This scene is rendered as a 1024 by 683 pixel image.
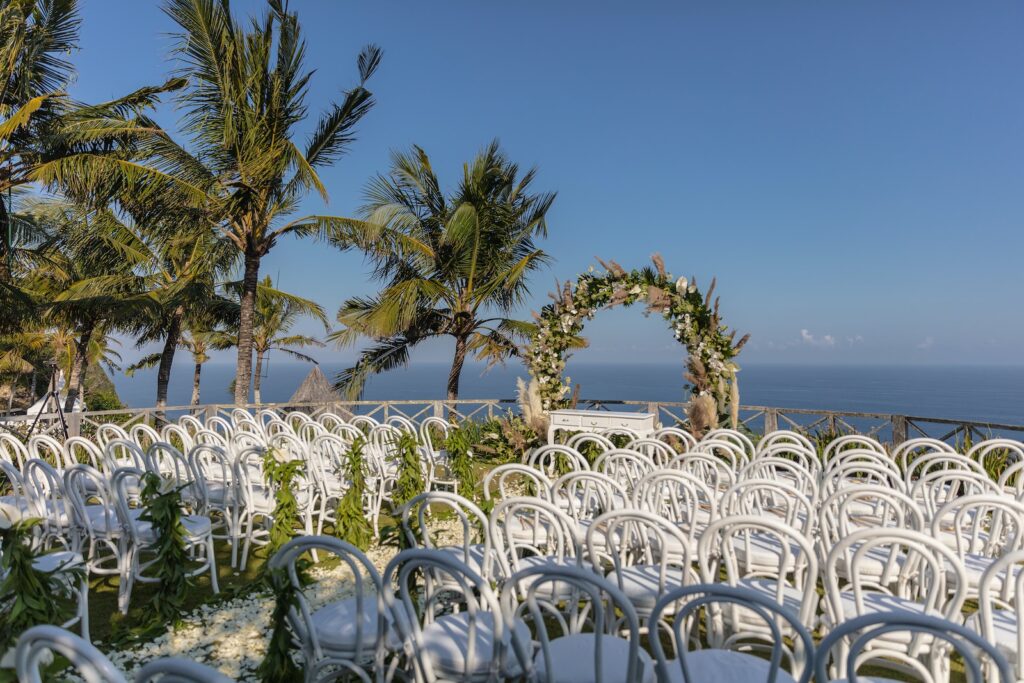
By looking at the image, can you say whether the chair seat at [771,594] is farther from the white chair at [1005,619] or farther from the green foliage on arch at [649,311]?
the green foliage on arch at [649,311]

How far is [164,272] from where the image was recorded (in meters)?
16.2

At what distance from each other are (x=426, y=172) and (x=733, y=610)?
41.5 feet

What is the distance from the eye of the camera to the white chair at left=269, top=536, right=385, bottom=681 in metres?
2.12

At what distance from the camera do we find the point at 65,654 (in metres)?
1.28

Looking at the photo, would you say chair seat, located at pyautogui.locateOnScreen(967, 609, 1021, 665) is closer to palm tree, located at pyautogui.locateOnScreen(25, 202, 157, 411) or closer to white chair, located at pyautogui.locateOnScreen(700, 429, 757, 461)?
white chair, located at pyautogui.locateOnScreen(700, 429, 757, 461)

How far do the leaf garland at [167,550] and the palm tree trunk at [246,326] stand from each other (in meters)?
7.59

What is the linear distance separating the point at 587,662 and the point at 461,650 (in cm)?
50

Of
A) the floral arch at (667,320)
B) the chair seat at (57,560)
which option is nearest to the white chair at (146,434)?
the chair seat at (57,560)

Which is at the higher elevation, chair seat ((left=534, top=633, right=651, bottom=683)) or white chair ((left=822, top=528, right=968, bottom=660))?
white chair ((left=822, top=528, right=968, bottom=660))

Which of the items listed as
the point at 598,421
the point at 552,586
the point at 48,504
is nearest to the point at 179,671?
the point at 552,586

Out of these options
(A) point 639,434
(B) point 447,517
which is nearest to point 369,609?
(B) point 447,517

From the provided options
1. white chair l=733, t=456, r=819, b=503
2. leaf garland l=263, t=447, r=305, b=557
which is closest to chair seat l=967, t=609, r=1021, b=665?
white chair l=733, t=456, r=819, b=503

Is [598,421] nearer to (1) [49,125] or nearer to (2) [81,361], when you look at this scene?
(1) [49,125]

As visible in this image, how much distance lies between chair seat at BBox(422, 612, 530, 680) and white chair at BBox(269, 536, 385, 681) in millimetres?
224
